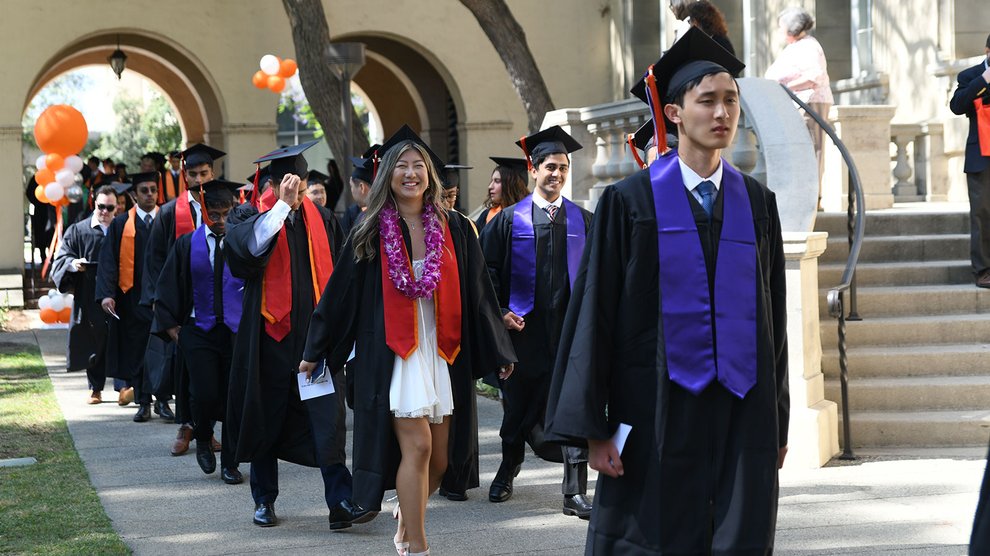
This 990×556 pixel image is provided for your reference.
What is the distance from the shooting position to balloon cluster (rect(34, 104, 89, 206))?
14930 mm

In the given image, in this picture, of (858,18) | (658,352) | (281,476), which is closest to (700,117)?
(658,352)

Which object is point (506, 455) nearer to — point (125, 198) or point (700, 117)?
point (700, 117)

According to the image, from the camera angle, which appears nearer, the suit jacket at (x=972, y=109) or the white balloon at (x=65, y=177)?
the suit jacket at (x=972, y=109)

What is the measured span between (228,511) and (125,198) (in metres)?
6.19

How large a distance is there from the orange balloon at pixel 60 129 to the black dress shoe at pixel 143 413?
16.9 ft

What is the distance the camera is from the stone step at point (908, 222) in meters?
10.4

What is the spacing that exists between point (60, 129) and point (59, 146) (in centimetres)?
30

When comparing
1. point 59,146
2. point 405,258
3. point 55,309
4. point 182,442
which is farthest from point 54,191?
point 405,258

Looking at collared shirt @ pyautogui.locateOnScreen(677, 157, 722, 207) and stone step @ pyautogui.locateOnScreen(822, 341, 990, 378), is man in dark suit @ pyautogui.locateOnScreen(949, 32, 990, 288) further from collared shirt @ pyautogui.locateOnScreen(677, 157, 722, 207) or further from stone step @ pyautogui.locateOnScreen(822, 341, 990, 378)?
collared shirt @ pyautogui.locateOnScreen(677, 157, 722, 207)

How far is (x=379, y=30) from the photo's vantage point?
22.6 metres

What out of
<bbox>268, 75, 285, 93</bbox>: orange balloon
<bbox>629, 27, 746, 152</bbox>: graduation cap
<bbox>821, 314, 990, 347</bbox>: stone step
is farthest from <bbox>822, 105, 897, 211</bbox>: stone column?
<bbox>268, 75, 285, 93</bbox>: orange balloon

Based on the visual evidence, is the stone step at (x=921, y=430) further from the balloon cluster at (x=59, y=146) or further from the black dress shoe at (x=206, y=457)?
the balloon cluster at (x=59, y=146)

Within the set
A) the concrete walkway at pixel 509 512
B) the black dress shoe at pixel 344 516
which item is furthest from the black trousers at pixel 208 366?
the black dress shoe at pixel 344 516

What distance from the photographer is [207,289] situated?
827cm
